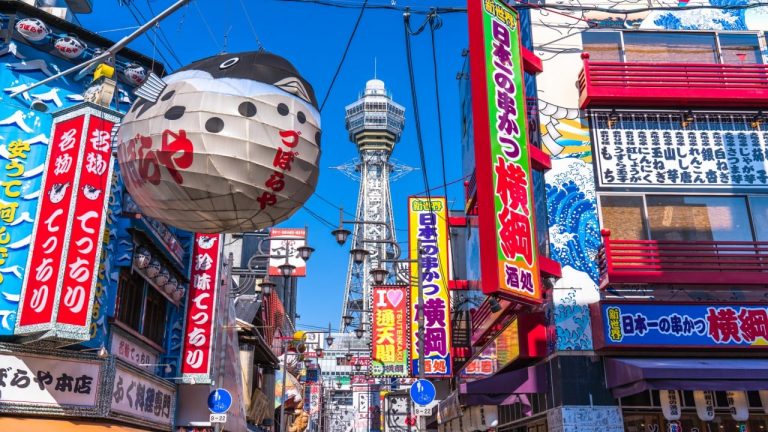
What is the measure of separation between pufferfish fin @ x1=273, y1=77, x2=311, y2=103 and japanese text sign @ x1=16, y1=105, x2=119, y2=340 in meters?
6.13

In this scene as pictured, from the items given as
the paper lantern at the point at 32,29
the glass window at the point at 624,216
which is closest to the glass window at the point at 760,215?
the glass window at the point at 624,216

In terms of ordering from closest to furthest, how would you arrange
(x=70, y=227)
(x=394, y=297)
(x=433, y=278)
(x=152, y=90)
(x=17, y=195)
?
1. (x=152, y=90)
2. (x=70, y=227)
3. (x=17, y=195)
4. (x=433, y=278)
5. (x=394, y=297)

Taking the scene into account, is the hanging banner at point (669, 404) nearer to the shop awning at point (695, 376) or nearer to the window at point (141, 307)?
the shop awning at point (695, 376)

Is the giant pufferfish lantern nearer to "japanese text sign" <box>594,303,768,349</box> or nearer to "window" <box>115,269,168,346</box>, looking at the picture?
"window" <box>115,269,168,346</box>

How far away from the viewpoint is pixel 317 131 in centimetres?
850

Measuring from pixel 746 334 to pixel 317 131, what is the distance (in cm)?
1130

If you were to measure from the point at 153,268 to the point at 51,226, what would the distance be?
387cm

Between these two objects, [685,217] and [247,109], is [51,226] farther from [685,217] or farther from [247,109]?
[685,217]

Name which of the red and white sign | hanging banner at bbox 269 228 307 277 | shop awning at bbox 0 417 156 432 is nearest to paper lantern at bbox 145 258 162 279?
the red and white sign

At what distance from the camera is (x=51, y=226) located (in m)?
12.3

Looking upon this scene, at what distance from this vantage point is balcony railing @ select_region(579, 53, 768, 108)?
1702 cm

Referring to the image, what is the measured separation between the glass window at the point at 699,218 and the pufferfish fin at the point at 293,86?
11152mm

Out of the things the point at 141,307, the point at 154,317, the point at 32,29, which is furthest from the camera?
the point at 154,317

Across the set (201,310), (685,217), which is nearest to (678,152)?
(685,217)
